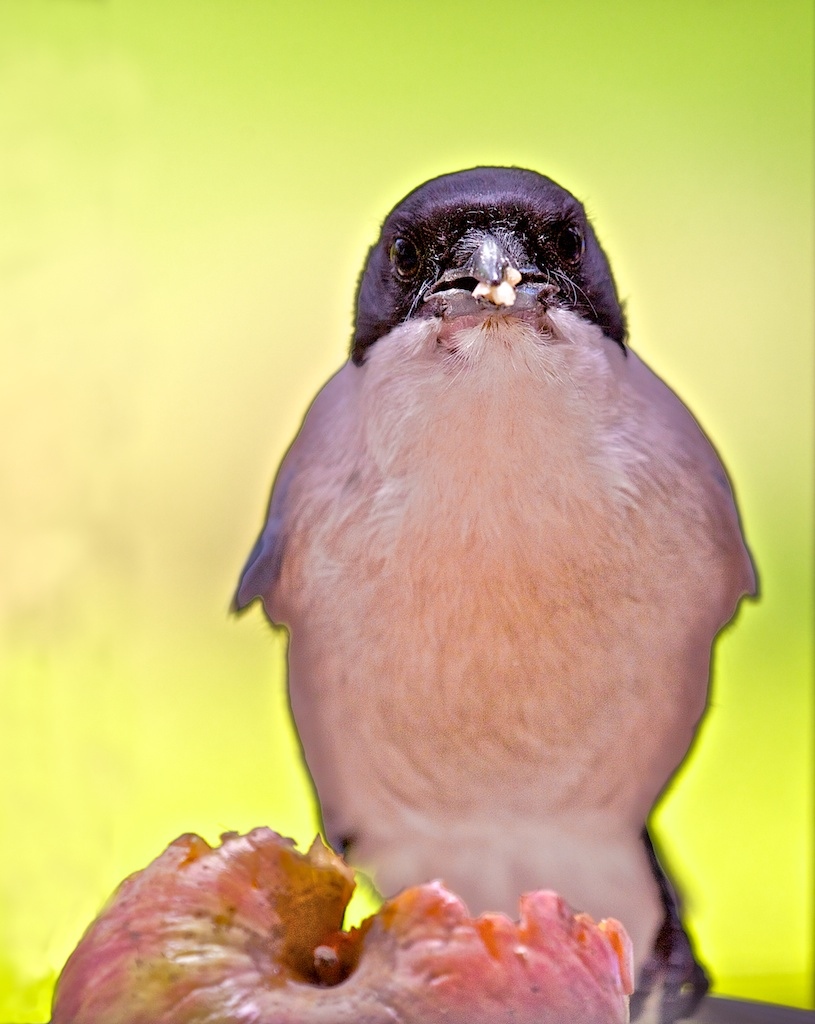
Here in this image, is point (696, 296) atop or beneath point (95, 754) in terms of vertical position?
atop

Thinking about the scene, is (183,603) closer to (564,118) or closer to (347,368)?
(347,368)

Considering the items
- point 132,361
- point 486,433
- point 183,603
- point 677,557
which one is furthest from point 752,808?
point 132,361

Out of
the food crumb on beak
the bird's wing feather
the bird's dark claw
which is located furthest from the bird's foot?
the food crumb on beak

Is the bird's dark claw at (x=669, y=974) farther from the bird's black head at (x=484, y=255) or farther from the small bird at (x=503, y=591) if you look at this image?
the bird's black head at (x=484, y=255)

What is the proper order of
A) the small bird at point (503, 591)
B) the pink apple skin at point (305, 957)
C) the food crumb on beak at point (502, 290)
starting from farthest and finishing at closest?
the small bird at point (503, 591) → the food crumb on beak at point (502, 290) → the pink apple skin at point (305, 957)

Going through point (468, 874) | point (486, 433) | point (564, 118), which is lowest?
point (468, 874)

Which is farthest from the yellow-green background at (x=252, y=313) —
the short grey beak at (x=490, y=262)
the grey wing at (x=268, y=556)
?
the short grey beak at (x=490, y=262)

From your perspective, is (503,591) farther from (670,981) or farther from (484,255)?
(670,981)
